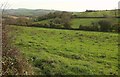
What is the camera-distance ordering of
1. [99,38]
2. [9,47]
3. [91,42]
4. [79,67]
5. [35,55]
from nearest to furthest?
[9,47], [79,67], [35,55], [91,42], [99,38]

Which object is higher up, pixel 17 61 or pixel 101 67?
pixel 17 61

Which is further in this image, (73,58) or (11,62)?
(73,58)

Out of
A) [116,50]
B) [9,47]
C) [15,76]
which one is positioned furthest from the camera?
[116,50]

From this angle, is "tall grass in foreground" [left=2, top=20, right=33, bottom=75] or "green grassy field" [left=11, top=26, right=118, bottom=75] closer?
"tall grass in foreground" [left=2, top=20, right=33, bottom=75]

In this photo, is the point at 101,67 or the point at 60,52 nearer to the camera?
the point at 101,67

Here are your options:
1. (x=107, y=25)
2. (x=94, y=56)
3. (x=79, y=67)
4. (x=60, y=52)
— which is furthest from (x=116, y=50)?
(x=107, y=25)

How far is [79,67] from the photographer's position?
15.2 metres

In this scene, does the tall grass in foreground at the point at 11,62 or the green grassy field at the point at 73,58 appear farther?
the green grassy field at the point at 73,58

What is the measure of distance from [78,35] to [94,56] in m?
9.88

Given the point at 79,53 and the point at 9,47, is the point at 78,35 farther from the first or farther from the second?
the point at 9,47

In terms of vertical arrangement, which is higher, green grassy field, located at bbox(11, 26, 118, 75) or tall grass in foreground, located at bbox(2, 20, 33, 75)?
tall grass in foreground, located at bbox(2, 20, 33, 75)

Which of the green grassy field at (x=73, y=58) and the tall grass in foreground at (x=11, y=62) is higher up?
the tall grass in foreground at (x=11, y=62)

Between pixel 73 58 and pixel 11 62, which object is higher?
pixel 11 62

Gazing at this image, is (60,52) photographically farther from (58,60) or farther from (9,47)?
(9,47)
